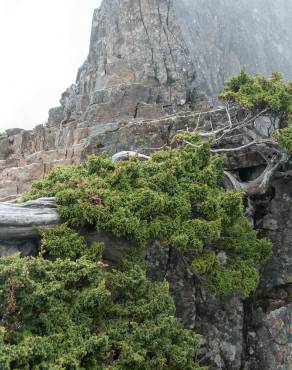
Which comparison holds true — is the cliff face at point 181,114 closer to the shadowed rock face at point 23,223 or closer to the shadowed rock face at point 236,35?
the shadowed rock face at point 236,35

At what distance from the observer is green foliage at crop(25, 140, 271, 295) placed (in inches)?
428

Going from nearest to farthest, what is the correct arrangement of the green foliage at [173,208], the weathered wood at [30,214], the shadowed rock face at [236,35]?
the weathered wood at [30,214] < the green foliage at [173,208] < the shadowed rock face at [236,35]

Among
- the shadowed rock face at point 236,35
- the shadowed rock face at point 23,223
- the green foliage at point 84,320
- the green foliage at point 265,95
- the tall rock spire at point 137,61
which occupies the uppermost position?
the shadowed rock face at point 236,35

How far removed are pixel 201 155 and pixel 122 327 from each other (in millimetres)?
5734

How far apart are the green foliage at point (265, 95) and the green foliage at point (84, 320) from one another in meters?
7.95

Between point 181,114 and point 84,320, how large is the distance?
12.9 metres

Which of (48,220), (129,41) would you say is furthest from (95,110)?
(48,220)

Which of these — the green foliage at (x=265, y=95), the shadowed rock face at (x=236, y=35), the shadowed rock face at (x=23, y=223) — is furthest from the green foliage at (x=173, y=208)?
the shadowed rock face at (x=236, y=35)

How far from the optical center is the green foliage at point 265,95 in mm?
15383

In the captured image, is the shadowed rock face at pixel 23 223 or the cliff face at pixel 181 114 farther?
the cliff face at pixel 181 114

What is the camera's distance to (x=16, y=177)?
Result: 22.5 m

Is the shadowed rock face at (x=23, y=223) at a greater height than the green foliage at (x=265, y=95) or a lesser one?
lesser

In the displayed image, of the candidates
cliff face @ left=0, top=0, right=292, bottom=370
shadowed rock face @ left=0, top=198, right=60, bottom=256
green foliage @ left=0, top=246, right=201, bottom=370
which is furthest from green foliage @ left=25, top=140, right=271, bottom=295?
cliff face @ left=0, top=0, right=292, bottom=370

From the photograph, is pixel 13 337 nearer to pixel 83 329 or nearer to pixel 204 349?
pixel 83 329
